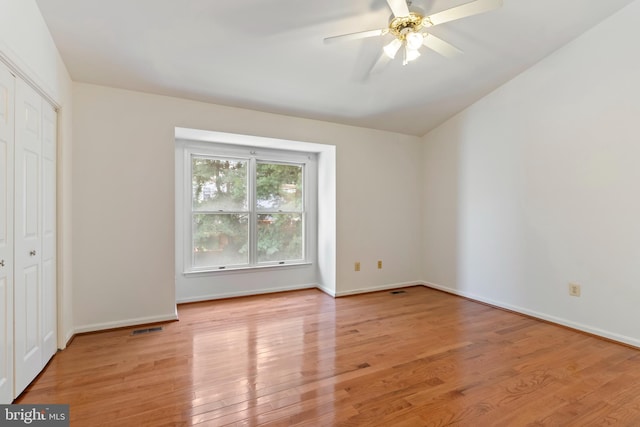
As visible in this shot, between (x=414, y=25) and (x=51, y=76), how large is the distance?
8.99ft

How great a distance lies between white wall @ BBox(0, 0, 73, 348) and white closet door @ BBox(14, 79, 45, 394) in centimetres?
16

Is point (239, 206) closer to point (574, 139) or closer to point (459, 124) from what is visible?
point (459, 124)

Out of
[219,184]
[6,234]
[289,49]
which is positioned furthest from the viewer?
[219,184]

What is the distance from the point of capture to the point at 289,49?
268 cm

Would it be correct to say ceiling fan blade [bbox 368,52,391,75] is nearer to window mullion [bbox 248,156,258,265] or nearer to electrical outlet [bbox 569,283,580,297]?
window mullion [bbox 248,156,258,265]

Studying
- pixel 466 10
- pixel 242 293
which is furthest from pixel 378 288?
pixel 466 10

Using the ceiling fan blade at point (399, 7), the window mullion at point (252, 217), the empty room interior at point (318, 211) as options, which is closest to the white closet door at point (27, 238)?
the empty room interior at point (318, 211)

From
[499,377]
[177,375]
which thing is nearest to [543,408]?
[499,377]

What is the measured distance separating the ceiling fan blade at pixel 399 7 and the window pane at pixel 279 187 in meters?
2.75

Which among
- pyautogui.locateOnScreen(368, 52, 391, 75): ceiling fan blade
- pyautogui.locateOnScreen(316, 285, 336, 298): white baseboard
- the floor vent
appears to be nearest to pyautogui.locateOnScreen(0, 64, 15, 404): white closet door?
the floor vent

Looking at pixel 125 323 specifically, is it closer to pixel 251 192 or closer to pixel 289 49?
pixel 251 192

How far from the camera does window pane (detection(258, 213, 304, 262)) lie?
172 inches

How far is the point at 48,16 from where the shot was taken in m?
2.14

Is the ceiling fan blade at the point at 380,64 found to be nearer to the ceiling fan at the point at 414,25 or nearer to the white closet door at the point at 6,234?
the ceiling fan at the point at 414,25
